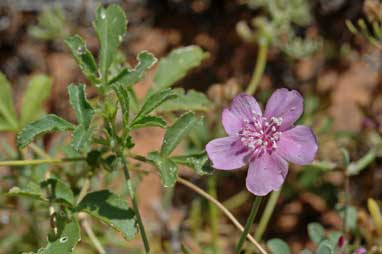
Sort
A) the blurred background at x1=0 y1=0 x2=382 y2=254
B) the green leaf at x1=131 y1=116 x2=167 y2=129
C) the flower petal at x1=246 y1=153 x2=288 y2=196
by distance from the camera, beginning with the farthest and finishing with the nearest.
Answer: the blurred background at x1=0 y1=0 x2=382 y2=254, the green leaf at x1=131 y1=116 x2=167 y2=129, the flower petal at x1=246 y1=153 x2=288 y2=196

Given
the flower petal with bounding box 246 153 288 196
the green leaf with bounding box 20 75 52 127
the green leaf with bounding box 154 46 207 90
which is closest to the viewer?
the flower petal with bounding box 246 153 288 196

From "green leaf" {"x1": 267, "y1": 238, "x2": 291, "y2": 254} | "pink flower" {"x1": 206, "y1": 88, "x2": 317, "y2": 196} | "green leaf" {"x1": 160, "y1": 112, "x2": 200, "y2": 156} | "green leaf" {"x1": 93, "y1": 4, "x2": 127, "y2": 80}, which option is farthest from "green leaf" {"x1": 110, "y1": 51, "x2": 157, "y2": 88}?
"green leaf" {"x1": 267, "y1": 238, "x2": 291, "y2": 254}

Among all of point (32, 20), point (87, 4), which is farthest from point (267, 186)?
point (32, 20)

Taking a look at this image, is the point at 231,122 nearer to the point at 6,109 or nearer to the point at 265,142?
the point at 265,142

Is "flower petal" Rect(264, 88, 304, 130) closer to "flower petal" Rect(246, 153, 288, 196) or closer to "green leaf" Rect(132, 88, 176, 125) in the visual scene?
"flower petal" Rect(246, 153, 288, 196)

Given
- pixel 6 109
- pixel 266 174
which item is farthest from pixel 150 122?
pixel 6 109

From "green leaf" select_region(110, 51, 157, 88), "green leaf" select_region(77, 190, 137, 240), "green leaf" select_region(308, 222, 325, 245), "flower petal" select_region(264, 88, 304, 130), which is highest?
"green leaf" select_region(110, 51, 157, 88)
